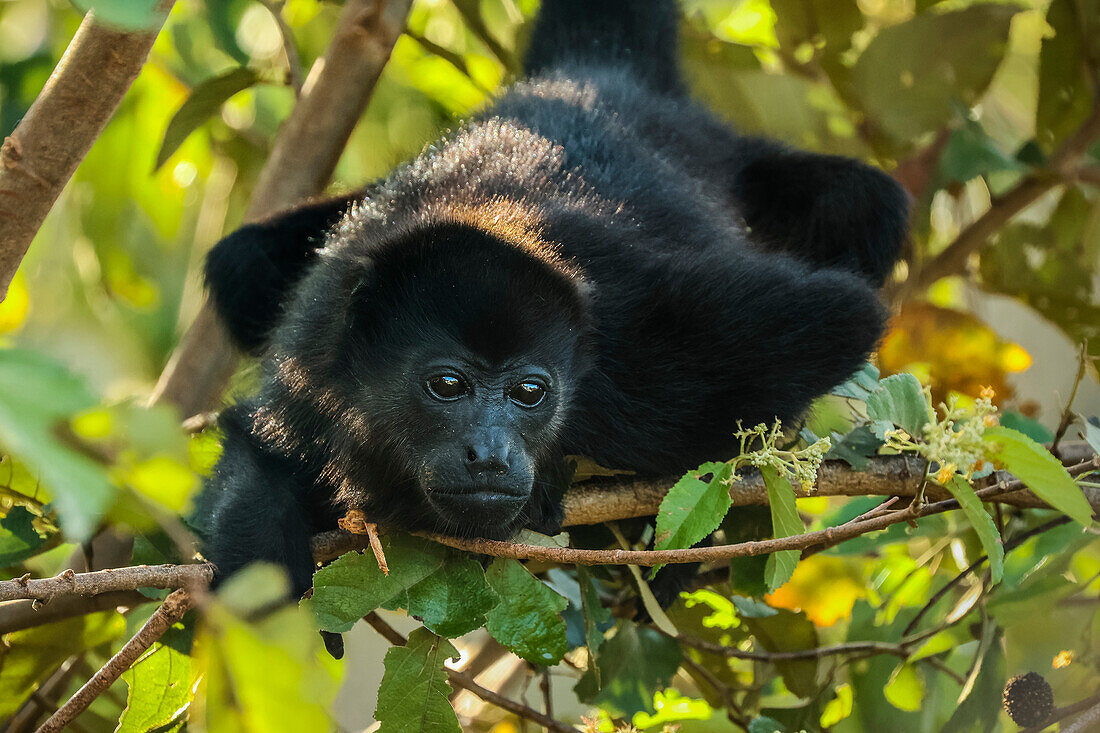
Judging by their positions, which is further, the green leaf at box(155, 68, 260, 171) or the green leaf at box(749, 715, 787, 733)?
the green leaf at box(155, 68, 260, 171)

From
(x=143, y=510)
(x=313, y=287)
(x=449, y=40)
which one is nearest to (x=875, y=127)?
(x=449, y=40)

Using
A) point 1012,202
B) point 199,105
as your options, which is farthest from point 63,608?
point 1012,202

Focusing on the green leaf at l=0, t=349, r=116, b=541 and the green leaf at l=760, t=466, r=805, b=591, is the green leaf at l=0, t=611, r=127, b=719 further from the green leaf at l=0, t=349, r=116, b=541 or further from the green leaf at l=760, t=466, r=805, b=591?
the green leaf at l=0, t=349, r=116, b=541

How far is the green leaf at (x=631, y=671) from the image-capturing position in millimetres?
2594

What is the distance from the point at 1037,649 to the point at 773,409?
0.83 metres

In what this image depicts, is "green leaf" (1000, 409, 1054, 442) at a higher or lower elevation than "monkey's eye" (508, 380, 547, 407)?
lower

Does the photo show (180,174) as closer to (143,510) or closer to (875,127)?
(875,127)

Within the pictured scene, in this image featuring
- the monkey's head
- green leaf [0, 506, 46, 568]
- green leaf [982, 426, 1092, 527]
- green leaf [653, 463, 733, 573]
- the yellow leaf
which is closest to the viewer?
green leaf [982, 426, 1092, 527]

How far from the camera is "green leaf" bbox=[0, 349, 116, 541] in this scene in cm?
56

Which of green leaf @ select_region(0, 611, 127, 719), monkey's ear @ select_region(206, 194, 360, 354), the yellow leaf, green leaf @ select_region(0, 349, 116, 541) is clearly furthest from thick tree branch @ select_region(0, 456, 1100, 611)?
the yellow leaf

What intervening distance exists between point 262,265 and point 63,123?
1657 millimetres

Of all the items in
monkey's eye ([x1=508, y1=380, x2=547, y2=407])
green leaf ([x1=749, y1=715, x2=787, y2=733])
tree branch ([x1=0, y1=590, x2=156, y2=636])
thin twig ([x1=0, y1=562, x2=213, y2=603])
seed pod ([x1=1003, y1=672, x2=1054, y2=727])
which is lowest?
green leaf ([x1=749, y1=715, x2=787, y2=733])

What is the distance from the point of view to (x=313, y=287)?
2.75 meters

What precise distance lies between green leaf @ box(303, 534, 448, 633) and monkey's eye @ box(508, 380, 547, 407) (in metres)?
0.48
